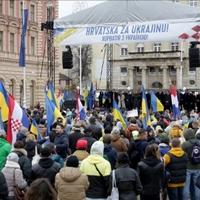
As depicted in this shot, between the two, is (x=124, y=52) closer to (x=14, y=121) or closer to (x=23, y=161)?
(x=14, y=121)

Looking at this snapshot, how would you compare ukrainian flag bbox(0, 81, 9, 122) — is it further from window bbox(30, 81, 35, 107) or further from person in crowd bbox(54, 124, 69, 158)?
window bbox(30, 81, 35, 107)

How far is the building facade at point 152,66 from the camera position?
227ft

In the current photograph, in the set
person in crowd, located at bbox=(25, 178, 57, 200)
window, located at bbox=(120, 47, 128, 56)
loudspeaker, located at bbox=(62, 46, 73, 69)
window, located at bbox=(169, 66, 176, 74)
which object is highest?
window, located at bbox=(120, 47, 128, 56)

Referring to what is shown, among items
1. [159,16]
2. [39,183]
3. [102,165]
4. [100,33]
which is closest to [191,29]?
[159,16]

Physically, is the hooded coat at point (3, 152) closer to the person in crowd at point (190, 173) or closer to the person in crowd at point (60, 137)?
the person in crowd at point (60, 137)

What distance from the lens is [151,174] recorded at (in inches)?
376

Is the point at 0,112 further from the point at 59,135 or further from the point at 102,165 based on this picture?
the point at 102,165

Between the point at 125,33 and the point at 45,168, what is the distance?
450 inches

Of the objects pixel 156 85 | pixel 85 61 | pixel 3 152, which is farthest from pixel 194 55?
pixel 85 61

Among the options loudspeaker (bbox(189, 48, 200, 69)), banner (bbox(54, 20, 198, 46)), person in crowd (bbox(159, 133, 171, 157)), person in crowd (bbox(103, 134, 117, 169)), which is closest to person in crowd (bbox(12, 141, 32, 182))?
person in crowd (bbox(103, 134, 117, 169))

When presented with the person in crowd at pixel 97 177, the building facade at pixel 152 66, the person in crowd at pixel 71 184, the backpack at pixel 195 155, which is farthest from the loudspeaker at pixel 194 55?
the building facade at pixel 152 66

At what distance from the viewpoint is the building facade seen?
69.1 m

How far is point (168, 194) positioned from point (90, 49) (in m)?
76.5

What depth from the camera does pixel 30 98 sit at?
49.7 m
